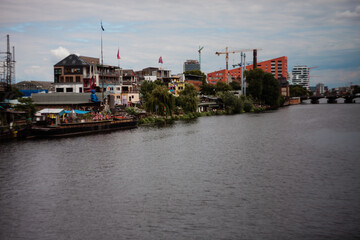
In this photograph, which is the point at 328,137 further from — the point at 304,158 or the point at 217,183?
the point at 217,183

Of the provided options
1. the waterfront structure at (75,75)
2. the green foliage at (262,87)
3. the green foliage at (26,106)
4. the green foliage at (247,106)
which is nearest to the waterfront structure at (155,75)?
the green foliage at (247,106)

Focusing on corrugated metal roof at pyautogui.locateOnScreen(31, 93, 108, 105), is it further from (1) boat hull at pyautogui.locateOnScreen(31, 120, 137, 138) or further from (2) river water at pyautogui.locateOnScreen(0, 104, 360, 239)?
(2) river water at pyautogui.locateOnScreen(0, 104, 360, 239)

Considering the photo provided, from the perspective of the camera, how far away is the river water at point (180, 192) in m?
20.6

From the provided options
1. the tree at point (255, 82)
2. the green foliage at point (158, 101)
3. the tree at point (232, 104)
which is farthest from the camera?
the tree at point (255, 82)

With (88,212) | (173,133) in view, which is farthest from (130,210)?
(173,133)

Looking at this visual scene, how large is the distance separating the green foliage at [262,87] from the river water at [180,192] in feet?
364

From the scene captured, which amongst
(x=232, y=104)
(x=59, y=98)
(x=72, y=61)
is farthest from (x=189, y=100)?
(x=59, y=98)

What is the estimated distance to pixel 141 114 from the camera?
9000 cm

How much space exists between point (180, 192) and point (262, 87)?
456 feet

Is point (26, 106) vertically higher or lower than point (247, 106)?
higher

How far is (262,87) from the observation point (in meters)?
159

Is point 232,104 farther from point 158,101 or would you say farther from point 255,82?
point 158,101

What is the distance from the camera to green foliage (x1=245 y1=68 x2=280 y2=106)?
518ft

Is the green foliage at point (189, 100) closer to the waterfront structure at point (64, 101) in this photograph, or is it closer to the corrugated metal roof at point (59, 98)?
the waterfront structure at point (64, 101)
